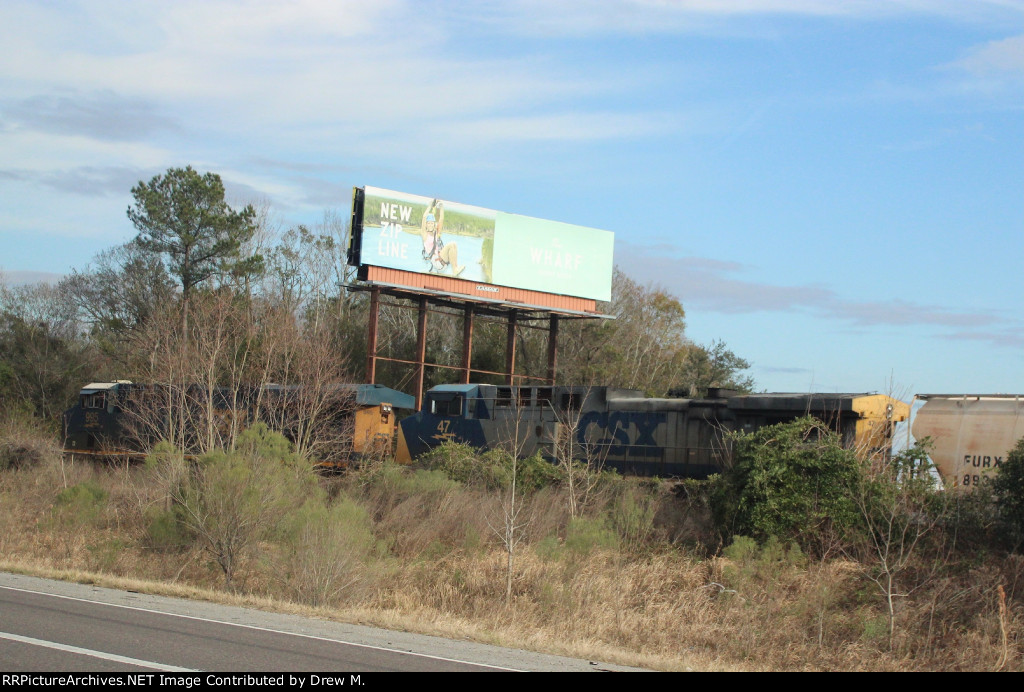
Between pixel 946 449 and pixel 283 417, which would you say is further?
pixel 283 417

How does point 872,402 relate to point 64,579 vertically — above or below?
above

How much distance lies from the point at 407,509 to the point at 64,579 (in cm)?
1131

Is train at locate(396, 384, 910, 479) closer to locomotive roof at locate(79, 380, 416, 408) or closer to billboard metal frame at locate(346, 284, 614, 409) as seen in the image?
locomotive roof at locate(79, 380, 416, 408)

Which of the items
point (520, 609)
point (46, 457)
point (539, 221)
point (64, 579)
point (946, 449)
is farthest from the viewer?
point (539, 221)

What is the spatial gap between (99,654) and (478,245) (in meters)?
37.9

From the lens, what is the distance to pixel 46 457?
3947cm

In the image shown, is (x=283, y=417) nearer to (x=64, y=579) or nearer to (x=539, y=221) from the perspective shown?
(x=64, y=579)

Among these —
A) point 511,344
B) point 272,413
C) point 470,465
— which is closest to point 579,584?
point 470,465

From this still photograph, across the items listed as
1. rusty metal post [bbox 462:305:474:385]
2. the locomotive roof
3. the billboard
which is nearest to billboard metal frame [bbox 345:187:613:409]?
rusty metal post [bbox 462:305:474:385]

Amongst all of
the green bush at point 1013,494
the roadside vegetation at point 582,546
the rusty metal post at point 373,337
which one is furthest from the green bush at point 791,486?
the rusty metal post at point 373,337

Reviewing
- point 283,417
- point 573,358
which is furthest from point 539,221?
point 283,417

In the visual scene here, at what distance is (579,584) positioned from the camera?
69.3 feet

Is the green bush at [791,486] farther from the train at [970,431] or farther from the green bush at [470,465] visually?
the green bush at [470,465]
